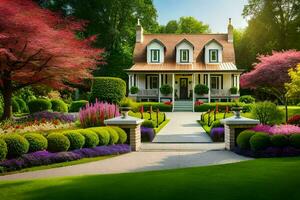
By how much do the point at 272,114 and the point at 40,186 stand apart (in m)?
13.9

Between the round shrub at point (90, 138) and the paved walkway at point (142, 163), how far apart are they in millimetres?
868

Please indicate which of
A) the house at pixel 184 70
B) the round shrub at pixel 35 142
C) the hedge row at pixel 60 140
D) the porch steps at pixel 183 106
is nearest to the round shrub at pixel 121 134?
the hedge row at pixel 60 140

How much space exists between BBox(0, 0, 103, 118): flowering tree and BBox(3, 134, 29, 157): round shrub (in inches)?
274

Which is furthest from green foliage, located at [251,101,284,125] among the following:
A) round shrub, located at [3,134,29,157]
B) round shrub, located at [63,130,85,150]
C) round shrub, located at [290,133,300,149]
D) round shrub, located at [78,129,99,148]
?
round shrub, located at [3,134,29,157]

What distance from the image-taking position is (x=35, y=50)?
18.9m

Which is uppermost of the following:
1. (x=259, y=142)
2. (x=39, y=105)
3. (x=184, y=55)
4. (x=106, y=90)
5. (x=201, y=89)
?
(x=184, y=55)

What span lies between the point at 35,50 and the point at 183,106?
2422 centimetres

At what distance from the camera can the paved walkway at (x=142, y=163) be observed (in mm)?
10148

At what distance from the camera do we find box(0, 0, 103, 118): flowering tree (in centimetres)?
1781

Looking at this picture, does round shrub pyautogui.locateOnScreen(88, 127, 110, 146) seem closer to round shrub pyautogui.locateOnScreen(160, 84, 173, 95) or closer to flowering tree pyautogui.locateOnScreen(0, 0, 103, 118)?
flowering tree pyautogui.locateOnScreen(0, 0, 103, 118)

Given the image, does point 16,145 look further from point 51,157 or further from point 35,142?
point 51,157

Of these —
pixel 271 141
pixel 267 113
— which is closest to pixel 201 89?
pixel 267 113

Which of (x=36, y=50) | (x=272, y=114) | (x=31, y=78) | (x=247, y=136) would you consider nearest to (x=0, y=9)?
(x=36, y=50)

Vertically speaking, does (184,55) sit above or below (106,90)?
above
